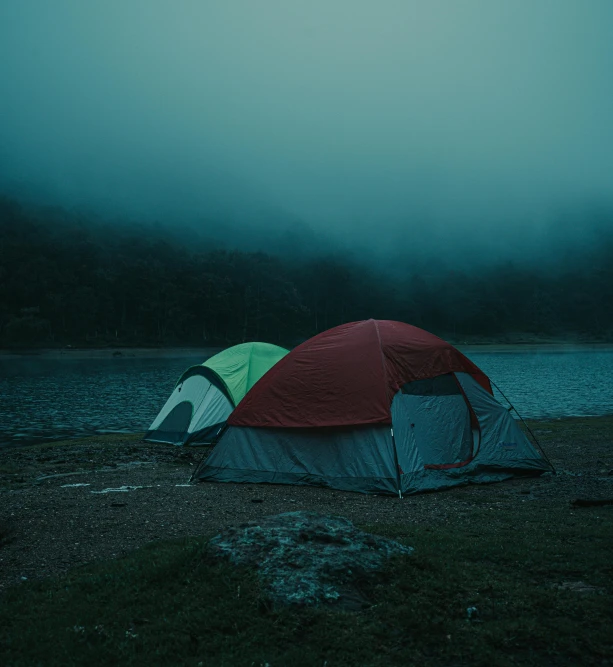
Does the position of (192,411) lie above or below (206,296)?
below

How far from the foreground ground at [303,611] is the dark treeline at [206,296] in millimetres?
92978

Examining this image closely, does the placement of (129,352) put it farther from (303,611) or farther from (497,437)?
(303,611)

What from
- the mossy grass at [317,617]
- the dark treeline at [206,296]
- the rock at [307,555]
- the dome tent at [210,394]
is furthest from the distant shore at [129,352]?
the mossy grass at [317,617]

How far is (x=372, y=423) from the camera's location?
11820 mm

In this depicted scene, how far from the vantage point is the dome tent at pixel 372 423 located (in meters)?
11.9

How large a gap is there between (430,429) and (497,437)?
180 cm

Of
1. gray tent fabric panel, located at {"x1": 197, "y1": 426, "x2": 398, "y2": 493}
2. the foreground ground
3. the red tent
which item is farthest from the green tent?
the foreground ground

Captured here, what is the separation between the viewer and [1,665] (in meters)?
4.65

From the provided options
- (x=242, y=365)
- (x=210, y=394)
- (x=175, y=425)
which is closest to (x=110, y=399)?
(x=175, y=425)

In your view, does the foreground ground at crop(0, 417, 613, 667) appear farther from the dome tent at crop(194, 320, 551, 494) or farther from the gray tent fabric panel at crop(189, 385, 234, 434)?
the gray tent fabric panel at crop(189, 385, 234, 434)

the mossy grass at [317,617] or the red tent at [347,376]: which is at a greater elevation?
the red tent at [347,376]

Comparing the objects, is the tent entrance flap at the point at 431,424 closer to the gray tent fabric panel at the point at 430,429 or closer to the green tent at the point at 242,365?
the gray tent fabric panel at the point at 430,429

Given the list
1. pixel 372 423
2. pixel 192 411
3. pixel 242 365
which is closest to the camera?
pixel 372 423

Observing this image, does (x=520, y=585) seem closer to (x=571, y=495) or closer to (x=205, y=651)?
(x=205, y=651)
